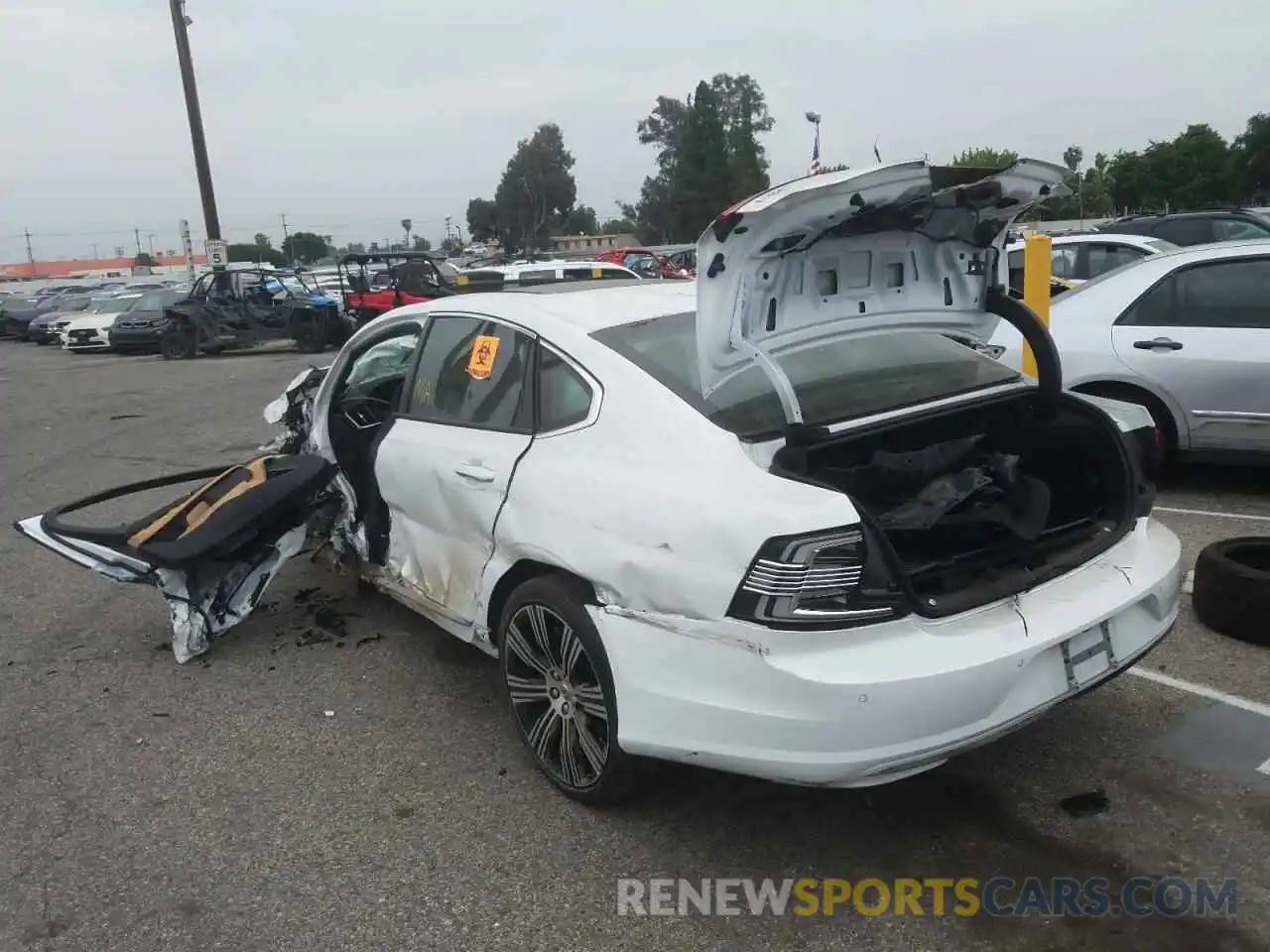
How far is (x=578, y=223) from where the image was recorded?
102 meters

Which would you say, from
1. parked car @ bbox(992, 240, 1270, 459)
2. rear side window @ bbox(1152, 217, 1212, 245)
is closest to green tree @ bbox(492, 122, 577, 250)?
rear side window @ bbox(1152, 217, 1212, 245)

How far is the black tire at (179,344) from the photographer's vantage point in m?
21.7

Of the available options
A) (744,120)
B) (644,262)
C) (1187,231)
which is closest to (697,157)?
(744,120)

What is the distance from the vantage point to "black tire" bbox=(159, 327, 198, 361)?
71.3 ft

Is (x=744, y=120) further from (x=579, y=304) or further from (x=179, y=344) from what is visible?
(x=579, y=304)

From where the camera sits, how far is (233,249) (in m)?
98.4

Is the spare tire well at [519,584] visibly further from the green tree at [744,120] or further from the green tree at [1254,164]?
the green tree at [744,120]

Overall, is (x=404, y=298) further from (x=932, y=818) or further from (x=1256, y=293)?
(x=932, y=818)

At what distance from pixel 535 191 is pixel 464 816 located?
9004cm

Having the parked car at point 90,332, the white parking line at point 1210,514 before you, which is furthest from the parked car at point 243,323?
the white parking line at point 1210,514

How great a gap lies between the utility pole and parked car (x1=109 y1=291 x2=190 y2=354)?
1.98m

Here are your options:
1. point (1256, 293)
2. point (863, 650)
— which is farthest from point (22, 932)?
point (1256, 293)

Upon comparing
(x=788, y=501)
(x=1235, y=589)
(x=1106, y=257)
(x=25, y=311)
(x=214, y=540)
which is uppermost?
(x=1106, y=257)

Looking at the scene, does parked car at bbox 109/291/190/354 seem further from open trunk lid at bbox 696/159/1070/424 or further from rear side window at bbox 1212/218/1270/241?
open trunk lid at bbox 696/159/1070/424
